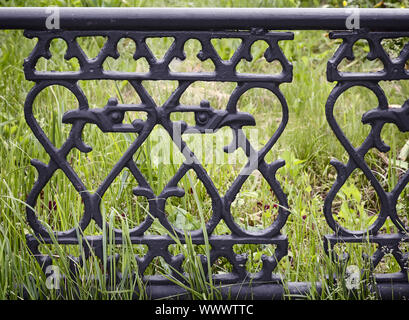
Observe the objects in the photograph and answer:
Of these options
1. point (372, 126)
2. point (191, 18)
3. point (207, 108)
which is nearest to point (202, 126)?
point (207, 108)

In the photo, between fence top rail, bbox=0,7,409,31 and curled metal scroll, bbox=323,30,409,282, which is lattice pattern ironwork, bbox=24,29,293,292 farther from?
curled metal scroll, bbox=323,30,409,282

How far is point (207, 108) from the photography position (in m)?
1.66

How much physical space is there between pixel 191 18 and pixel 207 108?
0.92ft

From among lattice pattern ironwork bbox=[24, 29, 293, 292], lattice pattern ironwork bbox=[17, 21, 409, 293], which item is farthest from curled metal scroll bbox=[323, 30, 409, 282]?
lattice pattern ironwork bbox=[24, 29, 293, 292]

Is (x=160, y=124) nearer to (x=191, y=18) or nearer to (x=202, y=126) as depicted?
(x=202, y=126)

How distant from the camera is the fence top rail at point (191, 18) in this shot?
5.13ft

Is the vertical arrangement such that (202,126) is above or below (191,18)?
below

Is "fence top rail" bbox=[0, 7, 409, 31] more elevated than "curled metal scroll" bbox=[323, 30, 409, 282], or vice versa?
"fence top rail" bbox=[0, 7, 409, 31]

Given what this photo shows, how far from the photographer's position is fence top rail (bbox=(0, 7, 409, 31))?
1564 millimetres

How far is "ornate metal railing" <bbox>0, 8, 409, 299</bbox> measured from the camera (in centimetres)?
158

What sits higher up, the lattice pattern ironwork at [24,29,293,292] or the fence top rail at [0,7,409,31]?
the fence top rail at [0,7,409,31]

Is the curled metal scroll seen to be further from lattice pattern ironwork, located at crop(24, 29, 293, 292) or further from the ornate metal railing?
lattice pattern ironwork, located at crop(24, 29, 293, 292)

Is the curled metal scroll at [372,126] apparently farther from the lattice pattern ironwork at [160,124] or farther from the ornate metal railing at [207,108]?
the lattice pattern ironwork at [160,124]

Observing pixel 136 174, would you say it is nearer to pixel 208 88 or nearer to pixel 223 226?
pixel 223 226
